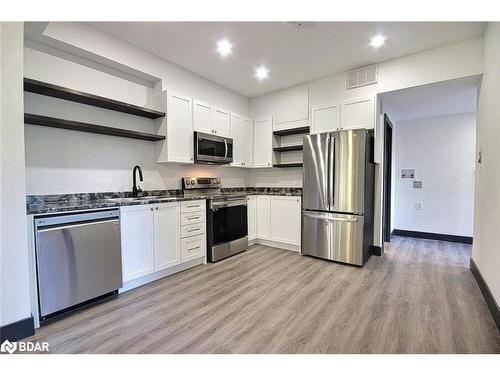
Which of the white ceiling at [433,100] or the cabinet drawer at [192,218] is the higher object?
the white ceiling at [433,100]

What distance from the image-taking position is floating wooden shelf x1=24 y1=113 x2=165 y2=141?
2.15 meters

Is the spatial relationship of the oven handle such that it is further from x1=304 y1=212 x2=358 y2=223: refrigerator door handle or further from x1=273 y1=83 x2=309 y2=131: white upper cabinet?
x1=273 y1=83 x2=309 y2=131: white upper cabinet

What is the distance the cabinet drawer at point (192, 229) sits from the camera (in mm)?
2992

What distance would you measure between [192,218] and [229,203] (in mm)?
654

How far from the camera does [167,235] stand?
110 inches

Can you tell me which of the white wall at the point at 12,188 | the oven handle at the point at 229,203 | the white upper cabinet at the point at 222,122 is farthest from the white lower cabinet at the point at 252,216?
the white wall at the point at 12,188

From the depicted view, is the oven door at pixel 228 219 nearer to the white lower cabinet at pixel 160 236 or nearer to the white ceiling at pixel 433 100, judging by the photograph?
the white lower cabinet at pixel 160 236

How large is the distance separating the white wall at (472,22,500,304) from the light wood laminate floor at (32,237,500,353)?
38 centimetres

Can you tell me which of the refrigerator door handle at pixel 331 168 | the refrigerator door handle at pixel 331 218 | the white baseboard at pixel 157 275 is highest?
the refrigerator door handle at pixel 331 168

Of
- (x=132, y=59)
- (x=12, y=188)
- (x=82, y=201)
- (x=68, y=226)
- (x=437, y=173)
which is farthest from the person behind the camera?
(x=437, y=173)

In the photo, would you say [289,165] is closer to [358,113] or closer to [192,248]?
[358,113]

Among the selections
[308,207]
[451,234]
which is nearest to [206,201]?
[308,207]

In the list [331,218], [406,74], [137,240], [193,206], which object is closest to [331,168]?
[331,218]

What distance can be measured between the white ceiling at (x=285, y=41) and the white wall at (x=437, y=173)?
7.76 feet
